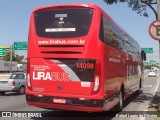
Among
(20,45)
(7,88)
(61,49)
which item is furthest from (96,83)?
(20,45)

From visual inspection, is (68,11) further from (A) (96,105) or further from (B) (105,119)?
(B) (105,119)

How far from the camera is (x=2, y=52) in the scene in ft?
282

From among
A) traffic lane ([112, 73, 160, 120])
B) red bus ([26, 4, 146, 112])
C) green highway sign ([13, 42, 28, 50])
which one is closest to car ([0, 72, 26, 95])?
traffic lane ([112, 73, 160, 120])

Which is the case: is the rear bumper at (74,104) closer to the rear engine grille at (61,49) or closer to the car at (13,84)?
the rear engine grille at (61,49)

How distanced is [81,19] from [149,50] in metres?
64.2

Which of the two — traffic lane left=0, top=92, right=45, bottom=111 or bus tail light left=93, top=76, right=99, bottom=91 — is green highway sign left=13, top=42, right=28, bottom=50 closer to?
traffic lane left=0, top=92, right=45, bottom=111

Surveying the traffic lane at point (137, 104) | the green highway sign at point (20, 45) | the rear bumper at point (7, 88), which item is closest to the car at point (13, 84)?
the rear bumper at point (7, 88)

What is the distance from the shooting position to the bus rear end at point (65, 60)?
31.1 ft

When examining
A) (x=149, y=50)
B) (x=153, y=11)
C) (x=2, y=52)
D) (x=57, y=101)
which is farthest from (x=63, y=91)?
(x=2, y=52)

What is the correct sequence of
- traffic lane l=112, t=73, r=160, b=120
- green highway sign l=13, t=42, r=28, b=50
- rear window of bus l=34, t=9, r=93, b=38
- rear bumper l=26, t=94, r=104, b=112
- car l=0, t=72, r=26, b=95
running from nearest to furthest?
rear bumper l=26, t=94, r=104, b=112
rear window of bus l=34, t=9, r=93, b=38
traffic lane l=112, t=73, r=160, b=120
car l=0, t=72, r=26, b=95
green highway sign l=13, t=42, r=28, b=50

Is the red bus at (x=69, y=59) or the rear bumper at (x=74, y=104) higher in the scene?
the red bus at (x=69, y=59)

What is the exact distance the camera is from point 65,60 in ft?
31.9

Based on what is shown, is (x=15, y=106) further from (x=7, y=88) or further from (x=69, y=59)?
(x=7, y=88)

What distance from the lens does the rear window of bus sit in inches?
385
